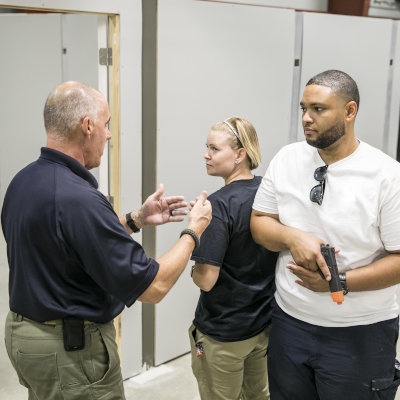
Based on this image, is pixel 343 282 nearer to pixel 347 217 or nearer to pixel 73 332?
pixel 347 217

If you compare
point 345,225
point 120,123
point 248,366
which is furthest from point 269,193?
point 120,123

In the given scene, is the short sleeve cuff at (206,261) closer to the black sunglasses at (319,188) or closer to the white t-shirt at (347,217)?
the white t-shirt at (347,217)

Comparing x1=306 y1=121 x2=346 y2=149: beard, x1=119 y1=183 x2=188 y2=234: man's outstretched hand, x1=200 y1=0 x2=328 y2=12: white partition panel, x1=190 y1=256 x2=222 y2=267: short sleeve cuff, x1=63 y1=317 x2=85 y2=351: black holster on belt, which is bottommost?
x1=63 y1=317 x2=85 y2=351: black holster on belt

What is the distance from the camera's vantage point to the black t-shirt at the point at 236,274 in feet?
6.21

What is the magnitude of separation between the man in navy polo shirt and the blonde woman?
0.21m

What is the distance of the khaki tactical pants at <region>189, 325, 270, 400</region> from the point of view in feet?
6.52

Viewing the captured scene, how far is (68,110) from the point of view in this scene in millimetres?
1571

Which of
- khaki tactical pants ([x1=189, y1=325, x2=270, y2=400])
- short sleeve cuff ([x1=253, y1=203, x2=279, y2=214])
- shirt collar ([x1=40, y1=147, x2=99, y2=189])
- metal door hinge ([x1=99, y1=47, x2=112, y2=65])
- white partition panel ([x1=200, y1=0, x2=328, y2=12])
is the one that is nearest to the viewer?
shirt collar ([x1=40, y1=147, x2=99, y2=189])

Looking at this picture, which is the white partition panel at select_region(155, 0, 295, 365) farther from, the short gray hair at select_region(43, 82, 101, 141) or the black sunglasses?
the black sunglasses

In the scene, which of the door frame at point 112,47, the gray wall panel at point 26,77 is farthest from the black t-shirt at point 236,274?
the gray wall panel at point 26,77

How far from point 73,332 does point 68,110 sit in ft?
2.39

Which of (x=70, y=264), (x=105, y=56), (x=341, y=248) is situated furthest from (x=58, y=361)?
(x=105, y=56)

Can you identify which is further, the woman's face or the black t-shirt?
the woman's face

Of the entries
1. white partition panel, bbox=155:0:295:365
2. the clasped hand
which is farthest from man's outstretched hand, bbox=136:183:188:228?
white partition panel, bbox=155:0:295:365
